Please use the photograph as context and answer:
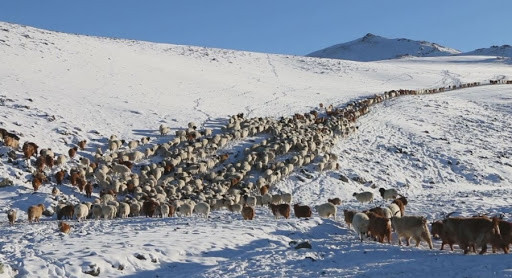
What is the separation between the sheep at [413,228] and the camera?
552 inches

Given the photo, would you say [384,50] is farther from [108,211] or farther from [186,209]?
[108,211]

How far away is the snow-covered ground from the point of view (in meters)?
12.6

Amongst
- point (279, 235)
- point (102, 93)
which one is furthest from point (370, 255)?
point (102, 93)

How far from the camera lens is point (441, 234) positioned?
13469 millimetres

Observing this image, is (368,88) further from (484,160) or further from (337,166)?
(337,166)

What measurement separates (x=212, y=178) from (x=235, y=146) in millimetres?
6062

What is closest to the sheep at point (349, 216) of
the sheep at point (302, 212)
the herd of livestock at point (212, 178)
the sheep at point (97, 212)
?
the herd of livestock at point (212, 178)

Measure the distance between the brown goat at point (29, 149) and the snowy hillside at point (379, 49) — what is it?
494ft

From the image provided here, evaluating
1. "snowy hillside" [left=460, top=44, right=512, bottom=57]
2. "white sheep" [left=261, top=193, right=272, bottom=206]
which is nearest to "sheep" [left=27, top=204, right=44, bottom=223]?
"white sheep" [left=261, top=193, right=272, bottom=206]

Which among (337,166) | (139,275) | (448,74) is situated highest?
(448,74)

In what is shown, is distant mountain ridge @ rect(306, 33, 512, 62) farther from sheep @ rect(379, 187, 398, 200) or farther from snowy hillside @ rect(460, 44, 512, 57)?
sheep @ rect(379, 187, 398, 200)

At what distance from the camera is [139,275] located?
12.1 meters

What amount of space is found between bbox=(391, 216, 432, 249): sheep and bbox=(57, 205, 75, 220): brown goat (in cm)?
1165

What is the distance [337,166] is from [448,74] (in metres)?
65.1
